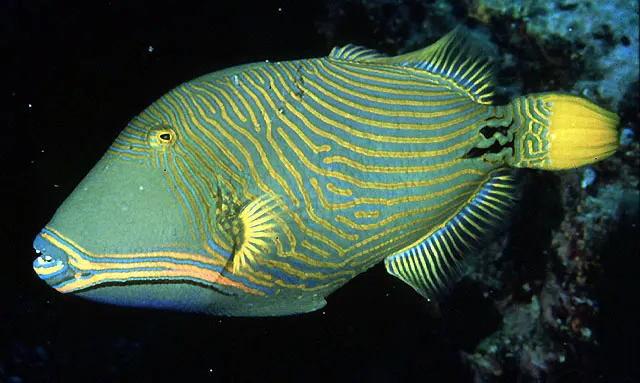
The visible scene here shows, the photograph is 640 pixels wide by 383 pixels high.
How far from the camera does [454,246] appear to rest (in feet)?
10.7

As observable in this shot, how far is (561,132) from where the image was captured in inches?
117

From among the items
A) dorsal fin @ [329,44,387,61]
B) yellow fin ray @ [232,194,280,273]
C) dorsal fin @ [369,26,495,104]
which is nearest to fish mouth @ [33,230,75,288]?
yellow fin ray @ [232,194,280,273]

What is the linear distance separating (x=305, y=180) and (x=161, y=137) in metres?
0.85

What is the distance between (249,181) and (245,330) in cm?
253

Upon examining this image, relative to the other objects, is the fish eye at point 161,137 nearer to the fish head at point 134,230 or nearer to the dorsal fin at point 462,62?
the fish head at point 134,230

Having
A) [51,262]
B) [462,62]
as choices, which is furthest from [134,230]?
[462,62]

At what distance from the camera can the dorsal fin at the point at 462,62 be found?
10.2 ft

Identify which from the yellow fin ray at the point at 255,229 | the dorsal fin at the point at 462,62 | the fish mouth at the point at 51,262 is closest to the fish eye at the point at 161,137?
the yellow fin ray at the point at 255,229

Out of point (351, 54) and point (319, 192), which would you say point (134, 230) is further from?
point (351, 54)

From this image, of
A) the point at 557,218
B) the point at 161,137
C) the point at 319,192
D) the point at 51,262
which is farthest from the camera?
the point at 557,218

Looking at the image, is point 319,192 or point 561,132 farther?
point 561,132

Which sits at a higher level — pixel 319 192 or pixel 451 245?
pixel 319 192

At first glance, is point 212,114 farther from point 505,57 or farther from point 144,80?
point 505,57

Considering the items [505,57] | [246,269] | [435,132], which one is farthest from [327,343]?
[505,57]
